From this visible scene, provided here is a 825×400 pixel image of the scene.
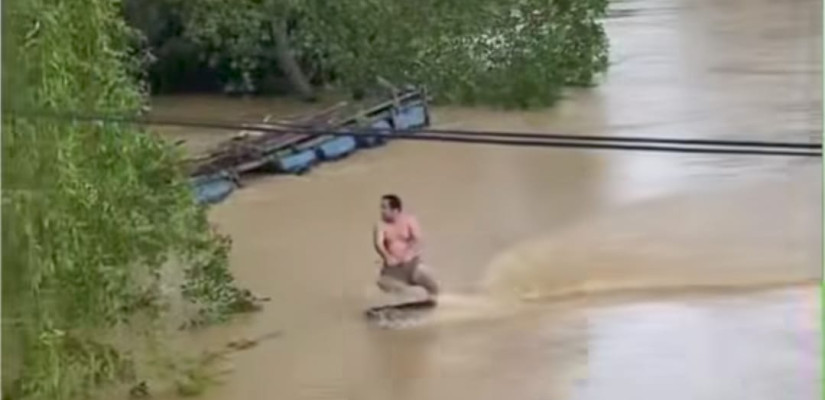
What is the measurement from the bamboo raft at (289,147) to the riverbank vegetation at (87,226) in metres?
0.29

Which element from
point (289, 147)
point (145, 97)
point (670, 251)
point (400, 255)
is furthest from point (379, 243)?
point (145, 97)

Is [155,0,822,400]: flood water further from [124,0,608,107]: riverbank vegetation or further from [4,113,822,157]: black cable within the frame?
[4,113,822,157]: black cable

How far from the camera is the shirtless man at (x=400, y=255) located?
9.39 feet

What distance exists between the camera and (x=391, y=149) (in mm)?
3047

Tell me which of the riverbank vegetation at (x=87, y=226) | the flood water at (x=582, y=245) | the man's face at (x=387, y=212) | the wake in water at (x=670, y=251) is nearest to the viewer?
the riverbank vegetation at (x=87, y=226)

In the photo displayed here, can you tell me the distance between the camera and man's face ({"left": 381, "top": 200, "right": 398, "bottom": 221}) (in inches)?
124

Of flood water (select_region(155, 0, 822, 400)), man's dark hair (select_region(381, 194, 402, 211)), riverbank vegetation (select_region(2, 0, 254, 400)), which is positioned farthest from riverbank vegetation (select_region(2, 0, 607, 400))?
man's dark hair (select_region(381, 194, 402, 211))

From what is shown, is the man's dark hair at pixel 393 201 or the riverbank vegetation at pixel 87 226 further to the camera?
the man's dark hair at pixel 393 201

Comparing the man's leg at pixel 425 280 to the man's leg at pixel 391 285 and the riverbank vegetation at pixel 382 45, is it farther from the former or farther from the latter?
the riverbank vegetation at pixel 382 45

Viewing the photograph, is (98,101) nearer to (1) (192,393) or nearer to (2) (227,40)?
(1) (192,393)

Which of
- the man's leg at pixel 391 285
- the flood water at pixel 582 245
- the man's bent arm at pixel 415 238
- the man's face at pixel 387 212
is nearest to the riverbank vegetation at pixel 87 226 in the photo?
the flood water at pixel 582 245

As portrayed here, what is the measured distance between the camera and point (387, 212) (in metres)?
3.18

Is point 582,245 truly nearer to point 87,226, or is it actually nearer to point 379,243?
point 379,243

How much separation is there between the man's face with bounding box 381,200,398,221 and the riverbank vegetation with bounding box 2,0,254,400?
47 cm
